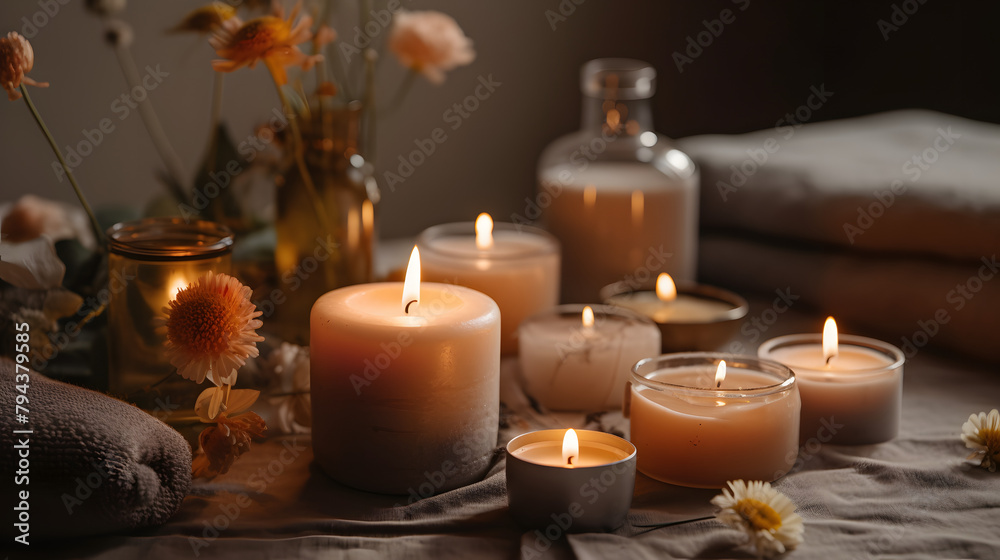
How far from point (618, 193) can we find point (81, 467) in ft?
2.32

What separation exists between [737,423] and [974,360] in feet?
1.47

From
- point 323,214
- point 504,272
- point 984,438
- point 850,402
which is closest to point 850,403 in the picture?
point 850,402

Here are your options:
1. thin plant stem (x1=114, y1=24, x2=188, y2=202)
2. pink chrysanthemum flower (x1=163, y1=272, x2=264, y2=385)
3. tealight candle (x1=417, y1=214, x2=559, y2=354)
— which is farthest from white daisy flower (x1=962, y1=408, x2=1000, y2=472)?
thin plant stem (x1=114, y1=24, x2=188, y2=202)

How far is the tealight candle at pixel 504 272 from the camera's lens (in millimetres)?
977

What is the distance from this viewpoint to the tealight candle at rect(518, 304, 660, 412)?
0.86m

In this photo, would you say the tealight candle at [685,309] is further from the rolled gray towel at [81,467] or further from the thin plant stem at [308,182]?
the rolled gray towel at [81,467]

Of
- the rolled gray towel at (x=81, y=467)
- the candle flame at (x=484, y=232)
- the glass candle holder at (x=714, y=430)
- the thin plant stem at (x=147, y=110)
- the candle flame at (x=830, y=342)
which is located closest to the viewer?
the rolled gray towel at (x=81, y=467)

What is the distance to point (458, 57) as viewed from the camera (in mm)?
1021

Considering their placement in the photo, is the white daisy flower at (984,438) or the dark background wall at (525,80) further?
the dark background wall at (525,80)

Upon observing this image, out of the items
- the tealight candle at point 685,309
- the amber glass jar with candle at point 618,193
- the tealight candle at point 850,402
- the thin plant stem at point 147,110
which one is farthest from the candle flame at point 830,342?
the thin plant stem at point 147,110

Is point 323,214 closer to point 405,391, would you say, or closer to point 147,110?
point 405,391

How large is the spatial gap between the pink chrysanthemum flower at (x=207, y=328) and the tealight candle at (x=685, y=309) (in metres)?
0.44

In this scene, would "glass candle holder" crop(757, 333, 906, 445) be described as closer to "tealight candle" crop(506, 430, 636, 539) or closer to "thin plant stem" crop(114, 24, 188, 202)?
"tealight candle" crop(506, 430, 636, 539)

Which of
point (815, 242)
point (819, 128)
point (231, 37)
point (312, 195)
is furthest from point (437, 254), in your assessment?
point (819, 128)
